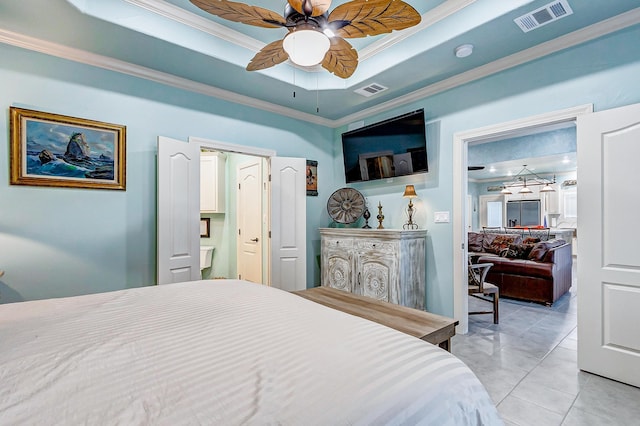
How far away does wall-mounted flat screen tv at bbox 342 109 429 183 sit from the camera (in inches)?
136

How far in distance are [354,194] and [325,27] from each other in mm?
2643

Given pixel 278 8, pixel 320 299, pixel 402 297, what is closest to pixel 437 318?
pixel 320 299

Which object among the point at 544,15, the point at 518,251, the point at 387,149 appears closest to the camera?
the point at 544,15

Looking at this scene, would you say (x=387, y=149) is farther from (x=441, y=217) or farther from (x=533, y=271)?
(x=533, y=271)

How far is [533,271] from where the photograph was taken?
4.24 metres

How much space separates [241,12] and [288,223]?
2.59 metres

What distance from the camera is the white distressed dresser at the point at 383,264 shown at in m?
3.18

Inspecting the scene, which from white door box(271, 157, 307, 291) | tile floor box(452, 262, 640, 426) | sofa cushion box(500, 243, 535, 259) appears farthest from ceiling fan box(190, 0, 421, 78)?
sofa cushion box(500, 243, 535, 259)

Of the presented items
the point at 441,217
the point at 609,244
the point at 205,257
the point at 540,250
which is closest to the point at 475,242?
the point at 540,250

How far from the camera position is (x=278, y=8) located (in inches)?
99.3

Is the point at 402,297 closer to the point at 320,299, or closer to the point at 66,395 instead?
the point at 320,299

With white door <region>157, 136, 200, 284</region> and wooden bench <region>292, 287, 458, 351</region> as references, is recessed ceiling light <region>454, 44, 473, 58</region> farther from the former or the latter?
white door <region>157, 136, 200, 284</region>

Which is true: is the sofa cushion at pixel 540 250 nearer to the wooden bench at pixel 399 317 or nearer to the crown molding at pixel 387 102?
the crown molding at pixel 387 102

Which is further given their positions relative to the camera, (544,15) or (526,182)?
(526,182)
